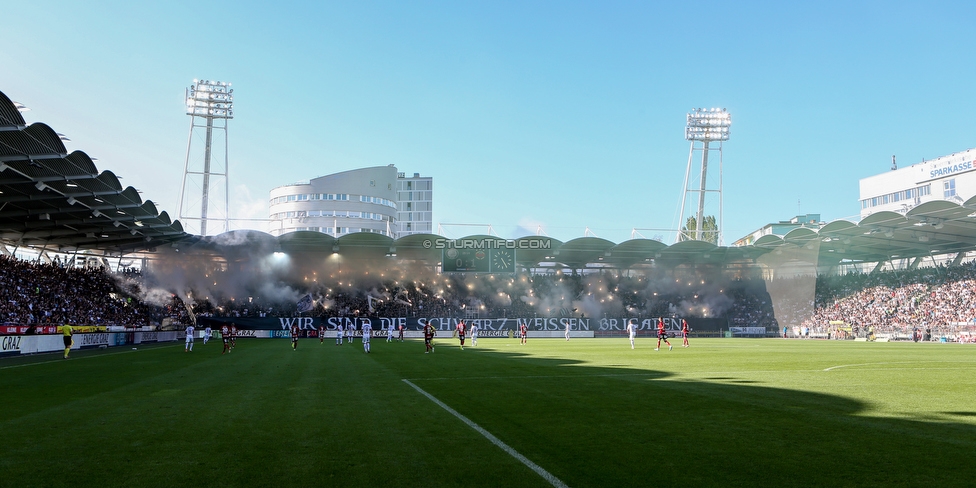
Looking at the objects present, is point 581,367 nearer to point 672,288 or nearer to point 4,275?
point 4,275

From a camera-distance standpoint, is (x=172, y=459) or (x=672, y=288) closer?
(x=172, y=459)

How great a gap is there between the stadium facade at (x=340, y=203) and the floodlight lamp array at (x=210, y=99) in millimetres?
31469

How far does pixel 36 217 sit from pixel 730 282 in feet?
223

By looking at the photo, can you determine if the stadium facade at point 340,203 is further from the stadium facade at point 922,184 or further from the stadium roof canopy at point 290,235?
the stadium facade at point 922,184

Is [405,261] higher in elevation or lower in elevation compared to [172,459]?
higher

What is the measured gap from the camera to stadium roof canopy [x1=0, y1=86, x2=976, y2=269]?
33.4 m

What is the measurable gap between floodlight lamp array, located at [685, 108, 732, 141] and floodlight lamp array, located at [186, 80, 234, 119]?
55379 millimetres

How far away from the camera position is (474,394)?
48.9 feet

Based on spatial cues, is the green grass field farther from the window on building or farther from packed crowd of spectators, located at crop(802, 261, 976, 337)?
the window on building

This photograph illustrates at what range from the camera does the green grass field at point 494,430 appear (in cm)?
726

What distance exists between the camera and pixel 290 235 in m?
61.4

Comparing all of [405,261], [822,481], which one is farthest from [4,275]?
[822,481]

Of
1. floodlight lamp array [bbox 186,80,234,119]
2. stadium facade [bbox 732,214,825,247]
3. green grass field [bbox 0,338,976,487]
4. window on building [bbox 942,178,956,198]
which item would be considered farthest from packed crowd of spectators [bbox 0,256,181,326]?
window on building [bbox 942,178,956,198]

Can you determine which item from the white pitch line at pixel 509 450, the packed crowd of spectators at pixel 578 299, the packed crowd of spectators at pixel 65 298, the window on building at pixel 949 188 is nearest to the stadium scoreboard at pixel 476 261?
the packed crowd of spectators at pixel 578 299
